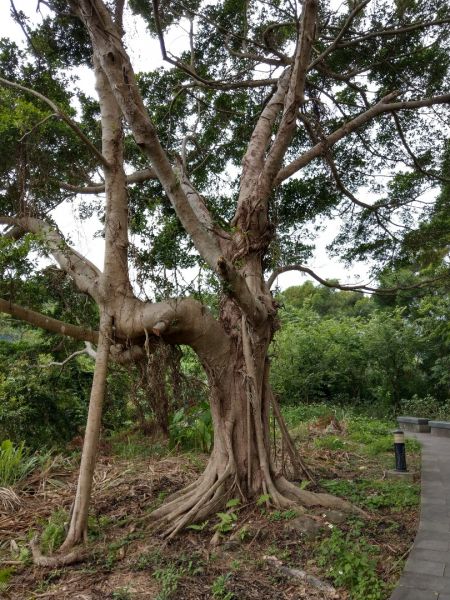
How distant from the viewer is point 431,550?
154 inches

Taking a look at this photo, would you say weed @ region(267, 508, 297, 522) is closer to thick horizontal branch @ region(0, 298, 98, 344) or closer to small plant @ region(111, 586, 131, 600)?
small plant @ region(111, 586, 131, 600)

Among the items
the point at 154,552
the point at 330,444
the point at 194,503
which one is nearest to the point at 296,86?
the point at 194,503

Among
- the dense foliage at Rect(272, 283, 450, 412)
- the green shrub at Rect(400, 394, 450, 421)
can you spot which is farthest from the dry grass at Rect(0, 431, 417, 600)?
the dense foliage at Rect(272, 283, 450, 412)

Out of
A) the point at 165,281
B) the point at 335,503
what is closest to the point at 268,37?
the point at 165,281

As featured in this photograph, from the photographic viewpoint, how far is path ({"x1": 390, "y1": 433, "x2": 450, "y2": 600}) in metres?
3.24

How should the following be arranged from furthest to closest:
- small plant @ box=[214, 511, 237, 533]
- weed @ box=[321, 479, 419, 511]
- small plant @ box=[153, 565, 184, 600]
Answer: weed @ box=[321, 479, 419, 511] → small plant @ box=[214, 511, 237, 533] → small plant @ box=[153, 565, 184, 600]

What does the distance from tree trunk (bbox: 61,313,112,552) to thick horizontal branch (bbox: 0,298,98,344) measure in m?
0.92

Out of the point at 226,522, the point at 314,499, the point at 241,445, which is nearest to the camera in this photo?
the point at 226,522

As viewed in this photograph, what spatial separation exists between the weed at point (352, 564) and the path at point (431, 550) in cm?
22

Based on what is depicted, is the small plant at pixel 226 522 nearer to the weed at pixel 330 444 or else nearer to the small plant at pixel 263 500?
the small plant at pixel 263 500

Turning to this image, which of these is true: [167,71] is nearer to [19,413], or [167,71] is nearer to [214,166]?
[214,166]

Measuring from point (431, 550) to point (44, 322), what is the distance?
4284 mm

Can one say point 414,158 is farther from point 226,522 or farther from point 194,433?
point 226,522

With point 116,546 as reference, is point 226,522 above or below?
above
